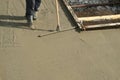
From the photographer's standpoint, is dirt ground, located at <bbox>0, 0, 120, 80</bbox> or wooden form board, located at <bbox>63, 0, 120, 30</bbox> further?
wooden form board, located at <bbox>63, 0, 120, 30</bbox>

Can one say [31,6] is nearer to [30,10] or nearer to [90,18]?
[30,10]

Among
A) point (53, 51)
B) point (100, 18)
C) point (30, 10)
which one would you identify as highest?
point (30, 10)

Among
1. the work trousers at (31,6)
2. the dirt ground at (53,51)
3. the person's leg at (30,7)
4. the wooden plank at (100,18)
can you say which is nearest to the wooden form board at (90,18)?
the wooden plank at (100,18)

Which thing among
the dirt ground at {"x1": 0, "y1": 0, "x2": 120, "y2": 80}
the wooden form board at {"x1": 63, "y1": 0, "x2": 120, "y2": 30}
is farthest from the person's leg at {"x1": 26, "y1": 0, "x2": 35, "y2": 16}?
the wooden form board at {"x1": 63, "y1": 0, "x2": 120, "y2": 30}

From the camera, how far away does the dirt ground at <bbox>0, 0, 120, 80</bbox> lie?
211 inches

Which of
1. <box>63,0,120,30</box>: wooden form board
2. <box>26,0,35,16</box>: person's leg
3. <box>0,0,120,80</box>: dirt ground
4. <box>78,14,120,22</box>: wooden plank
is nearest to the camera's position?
<box>0,0,120,80</box>: dirt ground

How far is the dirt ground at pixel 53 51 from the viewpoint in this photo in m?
5.35

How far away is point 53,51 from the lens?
582 cm

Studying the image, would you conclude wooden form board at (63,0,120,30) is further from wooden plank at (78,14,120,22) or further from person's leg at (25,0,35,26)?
person's leg at (25,0,35,26)

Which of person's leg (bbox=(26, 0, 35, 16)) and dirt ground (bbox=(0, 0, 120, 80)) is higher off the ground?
person's leg (bbox=(26, 0, 35, 16))

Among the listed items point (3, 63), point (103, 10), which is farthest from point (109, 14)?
point (3, 63)

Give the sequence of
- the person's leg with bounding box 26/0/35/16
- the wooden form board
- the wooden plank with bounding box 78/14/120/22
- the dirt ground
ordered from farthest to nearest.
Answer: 1. the wooden plank with bounding box 78/14/120/22
2. the wooden form board
3. the person's leg with bounding box 26/0/35/16
4. the dirt ground

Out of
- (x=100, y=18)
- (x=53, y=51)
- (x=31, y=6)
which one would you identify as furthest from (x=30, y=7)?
(x=100, y=18)

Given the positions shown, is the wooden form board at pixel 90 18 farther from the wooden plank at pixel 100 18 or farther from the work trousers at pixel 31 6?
the work trousers at pixel 31 6
